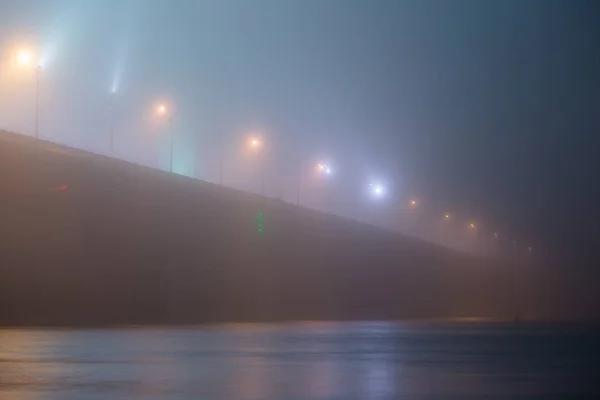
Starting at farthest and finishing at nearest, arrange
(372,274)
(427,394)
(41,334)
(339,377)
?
1. (372,274)
2. (41,334)
3. (339,377)
4. (427,394)

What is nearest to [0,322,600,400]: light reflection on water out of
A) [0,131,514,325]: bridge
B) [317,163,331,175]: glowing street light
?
[0,131,514,325]: bridge

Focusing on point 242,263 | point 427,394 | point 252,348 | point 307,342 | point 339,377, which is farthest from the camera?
point 242,263

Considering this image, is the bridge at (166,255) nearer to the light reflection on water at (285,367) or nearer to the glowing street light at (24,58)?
the glowing street light at (24,58)

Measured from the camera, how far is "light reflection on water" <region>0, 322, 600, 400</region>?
14.7m

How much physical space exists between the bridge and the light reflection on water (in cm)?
1661

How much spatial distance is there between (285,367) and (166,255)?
1394 inches

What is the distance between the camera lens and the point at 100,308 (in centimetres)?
4631

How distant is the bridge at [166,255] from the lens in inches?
1818

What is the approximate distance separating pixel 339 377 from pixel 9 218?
1334 inches

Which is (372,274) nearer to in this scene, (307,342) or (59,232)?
(59,232)

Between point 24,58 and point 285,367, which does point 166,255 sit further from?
point 285,367

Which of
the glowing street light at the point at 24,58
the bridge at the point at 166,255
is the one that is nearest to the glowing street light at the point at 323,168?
the bridge at the point at 166,255

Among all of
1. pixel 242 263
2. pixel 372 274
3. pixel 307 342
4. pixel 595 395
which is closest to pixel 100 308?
pixel 242 263

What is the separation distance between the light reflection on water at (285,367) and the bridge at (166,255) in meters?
16.6
